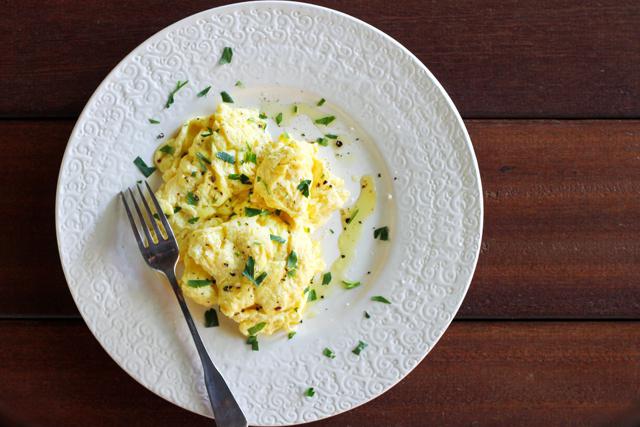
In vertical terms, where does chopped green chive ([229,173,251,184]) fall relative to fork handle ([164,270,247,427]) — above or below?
above

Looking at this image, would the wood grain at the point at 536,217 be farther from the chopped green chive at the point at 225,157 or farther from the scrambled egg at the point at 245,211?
the chopped green chive at the point at 225,157

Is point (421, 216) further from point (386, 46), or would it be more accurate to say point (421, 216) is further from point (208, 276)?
point (208, 276)

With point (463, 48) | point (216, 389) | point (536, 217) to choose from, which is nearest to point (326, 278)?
point (216, 389)

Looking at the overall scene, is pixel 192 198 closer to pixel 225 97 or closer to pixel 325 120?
pixel 225 97

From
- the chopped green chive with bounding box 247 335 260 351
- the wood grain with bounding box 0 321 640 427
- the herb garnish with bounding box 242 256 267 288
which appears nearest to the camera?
the herb garnish with bounding box 242 256 267 288

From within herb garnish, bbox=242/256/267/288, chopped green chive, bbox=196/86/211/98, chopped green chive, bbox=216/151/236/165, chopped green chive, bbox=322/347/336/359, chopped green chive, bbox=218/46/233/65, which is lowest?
chopped green chive, bbox=322/347/336/359

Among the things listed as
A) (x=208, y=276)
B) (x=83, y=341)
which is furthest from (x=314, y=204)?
(x=83, y=341)

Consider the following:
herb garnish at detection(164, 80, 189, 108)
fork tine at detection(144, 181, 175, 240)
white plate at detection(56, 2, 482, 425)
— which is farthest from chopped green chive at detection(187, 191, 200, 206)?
herb garnish at detection(164, 80, 189, 108)

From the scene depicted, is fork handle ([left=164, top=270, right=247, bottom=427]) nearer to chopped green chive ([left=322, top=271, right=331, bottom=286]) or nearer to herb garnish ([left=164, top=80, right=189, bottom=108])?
chopped green chive ([left=322, top=271, right=331, bottom=286])
